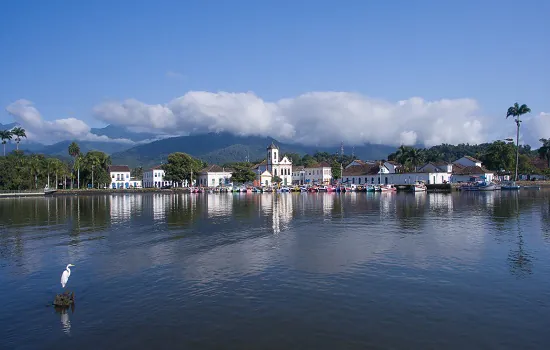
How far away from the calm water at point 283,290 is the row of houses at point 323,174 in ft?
275

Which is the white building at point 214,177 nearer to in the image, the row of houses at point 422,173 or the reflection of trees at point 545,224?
the row of houses at point 422,173

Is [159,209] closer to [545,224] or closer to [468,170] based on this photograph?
[545,224]

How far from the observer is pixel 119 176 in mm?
129375

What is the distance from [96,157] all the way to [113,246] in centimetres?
9479

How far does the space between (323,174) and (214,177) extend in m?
32.1

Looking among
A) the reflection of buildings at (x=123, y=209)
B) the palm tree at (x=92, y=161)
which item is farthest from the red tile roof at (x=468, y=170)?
the palm tree at (x=92, y=161)

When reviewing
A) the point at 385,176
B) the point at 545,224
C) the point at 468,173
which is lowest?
the point at 545,224

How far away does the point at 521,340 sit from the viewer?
33.4ft

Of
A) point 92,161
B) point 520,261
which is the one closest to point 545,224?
point 520,261

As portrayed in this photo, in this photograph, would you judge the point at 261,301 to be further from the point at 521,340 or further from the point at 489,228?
the point at 489,228

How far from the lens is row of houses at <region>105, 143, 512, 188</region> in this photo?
105812mm

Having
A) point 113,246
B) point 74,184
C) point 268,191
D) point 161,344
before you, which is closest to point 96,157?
point 74,184

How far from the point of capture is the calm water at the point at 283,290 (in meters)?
10.6

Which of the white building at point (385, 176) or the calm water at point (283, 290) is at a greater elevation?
the white building at point (385, 176)
